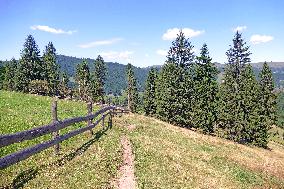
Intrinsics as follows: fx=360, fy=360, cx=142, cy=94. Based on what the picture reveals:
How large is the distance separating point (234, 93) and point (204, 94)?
5.51 m

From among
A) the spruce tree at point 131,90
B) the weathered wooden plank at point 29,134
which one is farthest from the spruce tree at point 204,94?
the spruce tree at point 131,90

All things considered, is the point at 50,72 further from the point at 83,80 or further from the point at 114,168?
the point at 114,168

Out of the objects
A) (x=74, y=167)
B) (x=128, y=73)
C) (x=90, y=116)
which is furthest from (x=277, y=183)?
(x=128, y=73)

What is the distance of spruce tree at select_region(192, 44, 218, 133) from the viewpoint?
59.7 meters

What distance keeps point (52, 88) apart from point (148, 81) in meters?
25.6

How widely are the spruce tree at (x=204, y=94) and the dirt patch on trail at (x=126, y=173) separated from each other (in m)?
40.9

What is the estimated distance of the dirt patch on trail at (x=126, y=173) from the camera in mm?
13180

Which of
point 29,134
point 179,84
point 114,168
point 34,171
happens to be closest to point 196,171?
point 114,168

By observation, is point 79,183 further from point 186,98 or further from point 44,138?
point 186,98

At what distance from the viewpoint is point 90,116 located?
2181 centimetres

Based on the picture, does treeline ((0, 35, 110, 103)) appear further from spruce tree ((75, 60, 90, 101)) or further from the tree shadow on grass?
the tree shadow on grass

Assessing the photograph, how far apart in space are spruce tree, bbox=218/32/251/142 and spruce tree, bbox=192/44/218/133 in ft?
8.64

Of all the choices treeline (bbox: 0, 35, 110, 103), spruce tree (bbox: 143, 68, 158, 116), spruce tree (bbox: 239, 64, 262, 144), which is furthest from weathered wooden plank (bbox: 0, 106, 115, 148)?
spruce tree (bbox: 143, 68, 158, 116)

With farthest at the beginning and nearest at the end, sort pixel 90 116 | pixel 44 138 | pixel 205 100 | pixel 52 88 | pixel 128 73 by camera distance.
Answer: pixel 128 73, pixel 52 88, pixel 205 100, pixel 90 116, pixel 44 138
